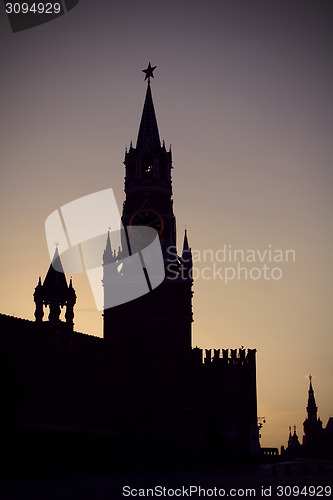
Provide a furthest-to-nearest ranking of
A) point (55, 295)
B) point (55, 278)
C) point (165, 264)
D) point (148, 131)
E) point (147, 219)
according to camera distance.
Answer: point (148, 131) < point (147, 219) < point (165, 264) < point (55, 278) < point (55, 295)

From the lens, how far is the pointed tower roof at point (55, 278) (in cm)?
7831

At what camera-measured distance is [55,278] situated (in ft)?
258

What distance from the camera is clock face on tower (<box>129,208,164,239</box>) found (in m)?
98.4

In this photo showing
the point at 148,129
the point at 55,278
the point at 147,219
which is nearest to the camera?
the point at 55,278

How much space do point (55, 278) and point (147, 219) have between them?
884 inches

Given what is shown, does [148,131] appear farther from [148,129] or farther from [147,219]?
[147,219]

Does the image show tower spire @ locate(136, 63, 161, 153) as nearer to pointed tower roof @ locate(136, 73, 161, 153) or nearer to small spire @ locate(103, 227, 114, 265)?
pointed tower roof @ locate(136, 73, 161, 153)

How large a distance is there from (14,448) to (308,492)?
21.3 m

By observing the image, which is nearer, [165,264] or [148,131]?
[165,264]

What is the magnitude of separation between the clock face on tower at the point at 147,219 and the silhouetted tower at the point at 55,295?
20442 millimetres

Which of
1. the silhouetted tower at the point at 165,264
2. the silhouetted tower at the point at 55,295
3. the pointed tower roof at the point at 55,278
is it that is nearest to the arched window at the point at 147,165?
the silhouetted tower at the point at 165,264

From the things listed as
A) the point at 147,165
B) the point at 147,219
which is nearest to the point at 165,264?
the point at 147,219

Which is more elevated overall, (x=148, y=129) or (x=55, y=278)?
(x=148, y=129)

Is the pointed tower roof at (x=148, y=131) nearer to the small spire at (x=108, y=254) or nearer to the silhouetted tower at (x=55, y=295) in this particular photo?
the small spire at (x=108, y=254)
